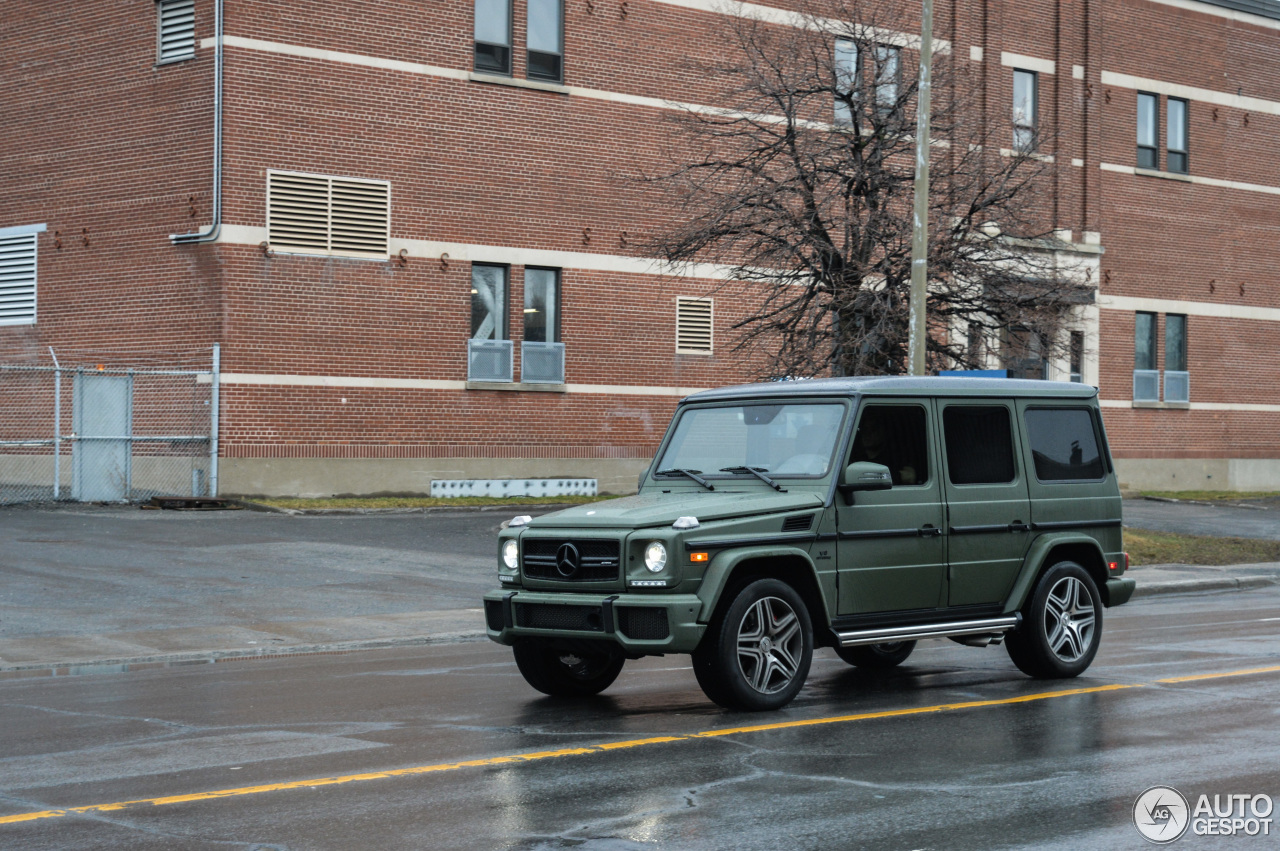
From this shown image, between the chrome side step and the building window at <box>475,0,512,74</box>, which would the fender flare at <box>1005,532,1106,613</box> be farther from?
the building window at <box>475,0,512,74</box>

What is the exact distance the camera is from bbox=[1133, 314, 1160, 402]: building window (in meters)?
39.9

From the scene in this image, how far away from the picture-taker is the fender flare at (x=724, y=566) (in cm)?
875

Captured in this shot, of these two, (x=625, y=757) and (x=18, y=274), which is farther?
(x=18, y=274)

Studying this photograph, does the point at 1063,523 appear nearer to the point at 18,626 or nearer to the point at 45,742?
the point at 45,742

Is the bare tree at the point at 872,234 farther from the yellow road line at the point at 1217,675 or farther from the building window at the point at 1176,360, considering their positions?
the building window at the point at 1176,360

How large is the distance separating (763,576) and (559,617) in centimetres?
127

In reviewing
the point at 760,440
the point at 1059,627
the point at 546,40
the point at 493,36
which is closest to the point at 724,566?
the point at 760,440

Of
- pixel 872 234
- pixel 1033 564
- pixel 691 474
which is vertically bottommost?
pixel 1033 564

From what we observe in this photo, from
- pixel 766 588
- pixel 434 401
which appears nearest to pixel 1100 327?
pixel 434 401

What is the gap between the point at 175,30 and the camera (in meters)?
27.0

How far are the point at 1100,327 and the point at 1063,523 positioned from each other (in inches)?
1165

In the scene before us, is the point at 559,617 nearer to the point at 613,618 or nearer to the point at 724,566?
the point at 613,618
